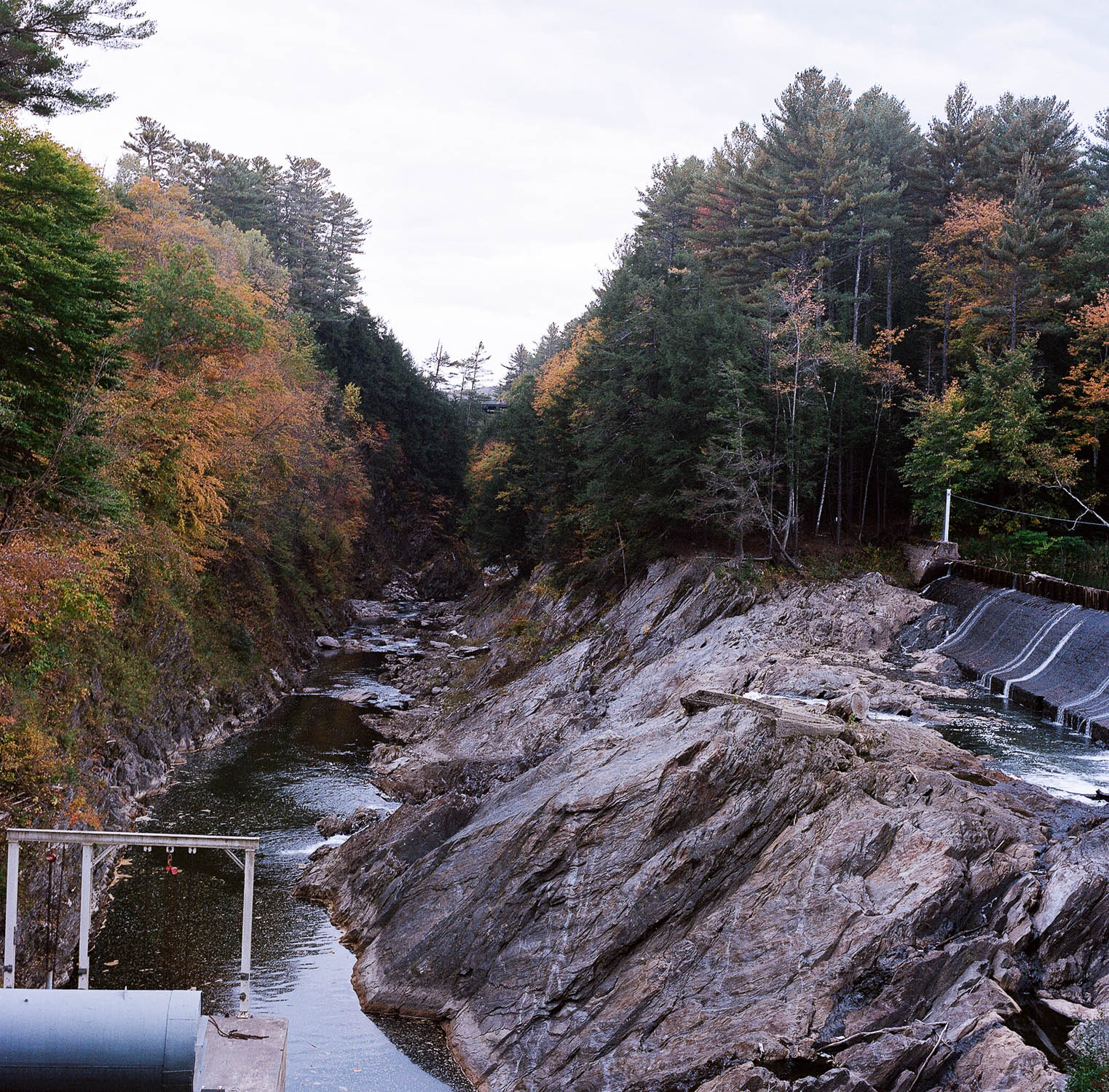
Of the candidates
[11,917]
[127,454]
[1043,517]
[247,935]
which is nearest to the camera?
[11,917]

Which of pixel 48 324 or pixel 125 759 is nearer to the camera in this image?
pixel 48 324

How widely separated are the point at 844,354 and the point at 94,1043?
3905 centimetres

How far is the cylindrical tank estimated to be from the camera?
8227 mm

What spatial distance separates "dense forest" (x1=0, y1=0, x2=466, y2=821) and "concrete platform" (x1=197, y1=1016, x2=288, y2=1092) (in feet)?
27.7

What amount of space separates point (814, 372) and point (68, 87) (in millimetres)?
28465

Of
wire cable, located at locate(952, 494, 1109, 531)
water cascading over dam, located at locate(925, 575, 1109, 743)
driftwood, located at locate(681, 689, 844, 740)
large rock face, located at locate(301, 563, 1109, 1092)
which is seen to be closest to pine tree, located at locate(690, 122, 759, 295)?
wire cable, located at locate(952, 494, 1109, 531)

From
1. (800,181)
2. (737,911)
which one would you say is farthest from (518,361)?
(737,911)

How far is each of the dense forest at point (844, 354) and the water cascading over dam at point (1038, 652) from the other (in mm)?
7608

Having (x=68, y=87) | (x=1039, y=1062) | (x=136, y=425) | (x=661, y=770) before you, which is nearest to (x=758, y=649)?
(x=661, y=770)

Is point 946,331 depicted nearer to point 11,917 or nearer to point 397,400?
point 11,917

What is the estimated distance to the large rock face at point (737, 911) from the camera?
11.8 metres

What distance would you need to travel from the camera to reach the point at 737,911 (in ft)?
45.7

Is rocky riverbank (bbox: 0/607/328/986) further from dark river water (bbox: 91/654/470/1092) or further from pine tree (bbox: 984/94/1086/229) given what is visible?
pine tree (bbox: 984/94/1086/229)

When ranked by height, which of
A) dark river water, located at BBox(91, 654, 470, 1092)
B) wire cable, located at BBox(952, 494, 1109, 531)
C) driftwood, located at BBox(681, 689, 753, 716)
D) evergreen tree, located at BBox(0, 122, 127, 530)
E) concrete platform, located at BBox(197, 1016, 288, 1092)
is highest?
evergreen tree, located at BBox(0, 122, 127, 530)
